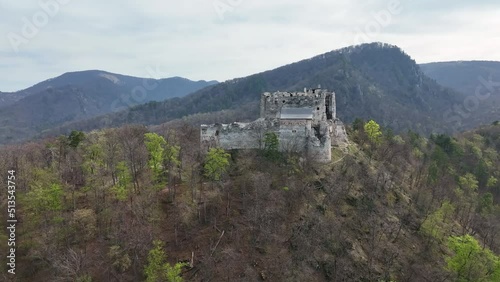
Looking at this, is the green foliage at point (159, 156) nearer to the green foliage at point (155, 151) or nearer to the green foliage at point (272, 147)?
the green foliage at point (155, 151)

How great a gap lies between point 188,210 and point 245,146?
16095 mm

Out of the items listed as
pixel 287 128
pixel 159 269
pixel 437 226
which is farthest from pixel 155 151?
pixel 437 226

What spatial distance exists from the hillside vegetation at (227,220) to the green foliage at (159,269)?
0.14m

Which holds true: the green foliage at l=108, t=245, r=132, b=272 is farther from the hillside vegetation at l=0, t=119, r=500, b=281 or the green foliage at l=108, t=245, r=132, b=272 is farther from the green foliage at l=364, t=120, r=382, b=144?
the green foliage at l=364, t=120, r=382, b=144

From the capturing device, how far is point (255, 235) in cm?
5125

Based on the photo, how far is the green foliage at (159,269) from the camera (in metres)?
42.3

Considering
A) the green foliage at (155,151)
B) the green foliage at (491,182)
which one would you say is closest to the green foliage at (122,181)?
the green foliage at (155,151)

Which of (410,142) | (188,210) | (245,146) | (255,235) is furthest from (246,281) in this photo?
(410,142)

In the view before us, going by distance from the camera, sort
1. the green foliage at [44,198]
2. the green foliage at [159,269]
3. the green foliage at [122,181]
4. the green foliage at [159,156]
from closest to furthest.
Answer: the green foliage at [159,269] → the green foliage at [44,198] → the green foliage at [122,181] → the green foliage at [159,156]

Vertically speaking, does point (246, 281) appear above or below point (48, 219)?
below

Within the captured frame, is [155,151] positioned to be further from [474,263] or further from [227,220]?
[474,263]

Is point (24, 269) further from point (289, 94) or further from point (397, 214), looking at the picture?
point (397, 214)

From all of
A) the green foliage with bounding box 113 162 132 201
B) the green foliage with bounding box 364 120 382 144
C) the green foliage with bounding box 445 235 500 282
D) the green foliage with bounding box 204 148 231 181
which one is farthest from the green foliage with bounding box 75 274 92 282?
the green foliage with bounding box 364 120 382 144

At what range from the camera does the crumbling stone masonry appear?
207 feet
